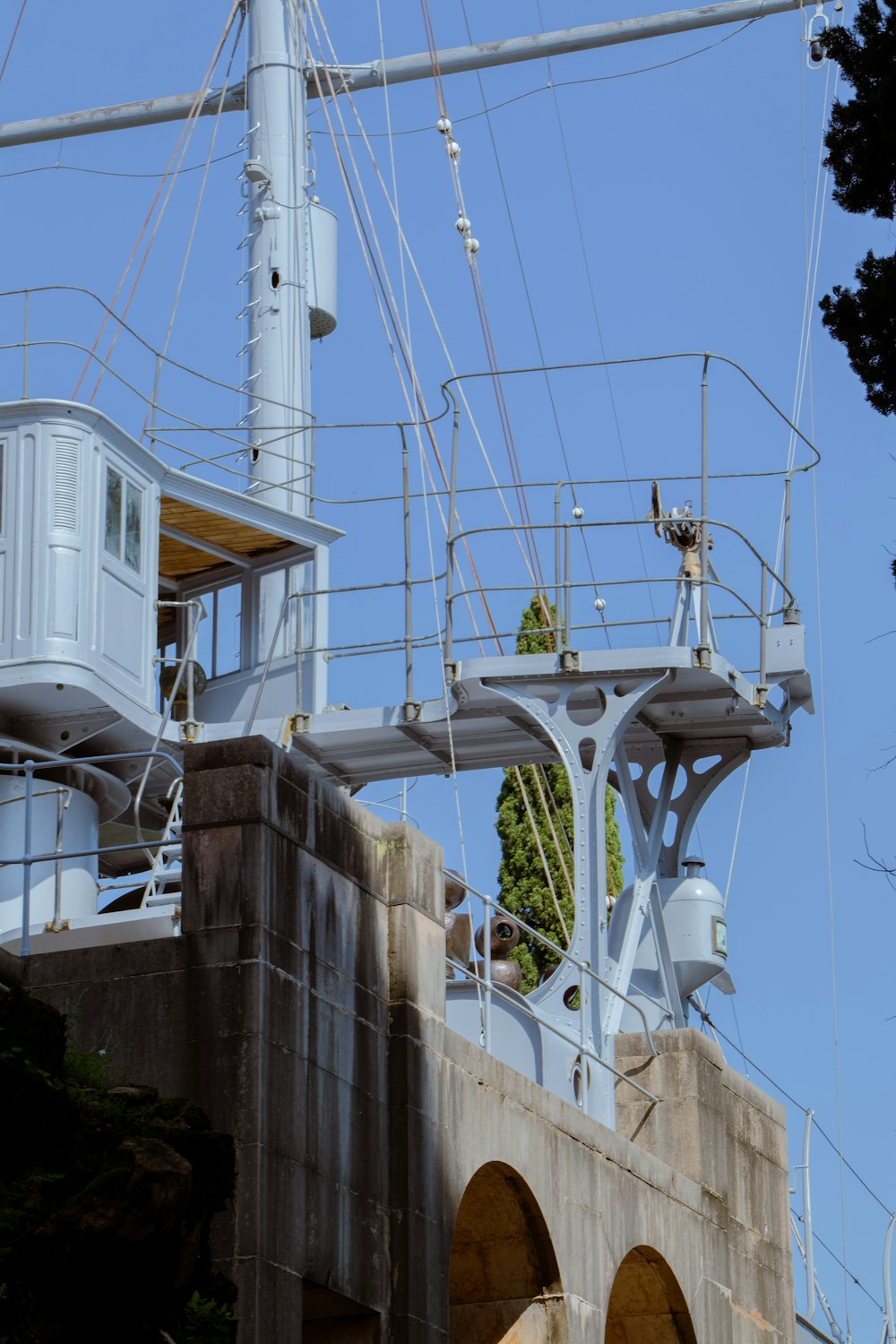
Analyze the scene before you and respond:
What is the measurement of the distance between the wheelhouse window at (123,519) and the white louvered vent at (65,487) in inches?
17.9

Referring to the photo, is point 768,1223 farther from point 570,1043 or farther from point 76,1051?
point 76,1051

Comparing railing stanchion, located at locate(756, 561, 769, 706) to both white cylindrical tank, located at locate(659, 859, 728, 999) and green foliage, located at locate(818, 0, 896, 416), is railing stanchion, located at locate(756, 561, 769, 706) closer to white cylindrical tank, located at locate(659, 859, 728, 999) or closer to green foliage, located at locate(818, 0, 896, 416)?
white cylindrical tank, located at locate(659, 859, 728, 999)

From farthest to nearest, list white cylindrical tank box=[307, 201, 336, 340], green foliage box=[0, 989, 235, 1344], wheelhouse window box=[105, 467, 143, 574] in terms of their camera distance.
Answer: white cylindrical tank box=[307, 201, 336, 340] → wheelhouse window box=[105, 467, 143, 574] → green foliage box=[0, 989, 235, 1344]

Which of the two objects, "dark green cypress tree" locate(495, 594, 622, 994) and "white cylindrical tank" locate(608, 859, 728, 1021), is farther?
"dark green cypress tree" locate(495, 594, 622, 994)

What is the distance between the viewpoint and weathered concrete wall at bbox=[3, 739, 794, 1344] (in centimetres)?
1733

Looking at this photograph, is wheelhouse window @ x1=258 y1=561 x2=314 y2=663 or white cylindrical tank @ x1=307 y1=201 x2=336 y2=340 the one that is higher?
white cylindrical tank @ x1=307 y1=201 x2=336 y2=340

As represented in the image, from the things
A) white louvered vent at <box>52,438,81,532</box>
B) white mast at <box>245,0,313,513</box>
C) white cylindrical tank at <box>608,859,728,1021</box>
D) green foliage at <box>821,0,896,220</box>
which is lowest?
white cylindrical tank at <box>608,859,728,1021</box>

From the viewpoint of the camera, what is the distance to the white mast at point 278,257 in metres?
30.1

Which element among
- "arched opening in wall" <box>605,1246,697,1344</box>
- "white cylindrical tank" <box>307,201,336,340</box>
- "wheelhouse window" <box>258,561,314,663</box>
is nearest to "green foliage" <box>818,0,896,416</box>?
"arched opening in wall" <box>605,1246,697,1344</box>

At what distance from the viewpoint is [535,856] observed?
38594mm

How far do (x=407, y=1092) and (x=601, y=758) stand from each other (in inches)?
243

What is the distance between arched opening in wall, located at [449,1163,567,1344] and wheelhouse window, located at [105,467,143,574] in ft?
25.6

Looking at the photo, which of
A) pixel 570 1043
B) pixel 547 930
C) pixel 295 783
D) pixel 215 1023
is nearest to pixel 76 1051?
pixel 215 1023

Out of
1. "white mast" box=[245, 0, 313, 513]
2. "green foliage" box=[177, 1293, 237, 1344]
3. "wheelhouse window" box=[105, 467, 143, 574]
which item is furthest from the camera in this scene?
"white mast" box=[245, 0, 313, 513]
